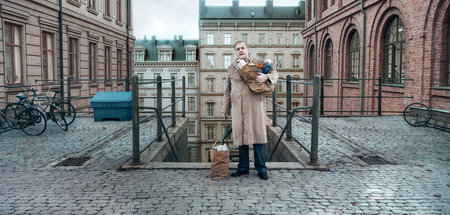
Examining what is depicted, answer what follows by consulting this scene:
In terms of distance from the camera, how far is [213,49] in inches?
1745

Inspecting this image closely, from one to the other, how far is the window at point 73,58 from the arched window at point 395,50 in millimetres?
14144

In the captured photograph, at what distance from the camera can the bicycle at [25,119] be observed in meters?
8.91

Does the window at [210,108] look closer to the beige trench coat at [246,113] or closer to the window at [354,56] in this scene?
the window at [354,56]

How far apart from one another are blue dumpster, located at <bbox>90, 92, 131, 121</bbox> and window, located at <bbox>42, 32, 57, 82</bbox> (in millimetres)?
4388

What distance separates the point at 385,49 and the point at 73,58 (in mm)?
14193

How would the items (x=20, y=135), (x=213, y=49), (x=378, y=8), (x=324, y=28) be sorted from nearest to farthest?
(x=20, y=135)
(x=378, y=8)
(x=324, y=28)
(x=213, y=49)

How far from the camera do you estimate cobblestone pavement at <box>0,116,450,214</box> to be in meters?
3.95

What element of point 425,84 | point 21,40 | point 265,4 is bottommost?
point 425,84

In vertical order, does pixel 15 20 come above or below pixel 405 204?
above

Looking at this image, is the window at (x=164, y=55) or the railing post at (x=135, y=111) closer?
the railing post at (x=135, y=111)

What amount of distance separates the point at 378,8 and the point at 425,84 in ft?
15.6

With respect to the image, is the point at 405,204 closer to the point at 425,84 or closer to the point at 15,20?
the point at 425,84

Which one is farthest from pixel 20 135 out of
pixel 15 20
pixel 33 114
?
pixel 15 20

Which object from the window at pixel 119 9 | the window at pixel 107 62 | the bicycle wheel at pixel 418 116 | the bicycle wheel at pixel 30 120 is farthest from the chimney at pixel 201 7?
the bicycle wheel at pixel 30 120
